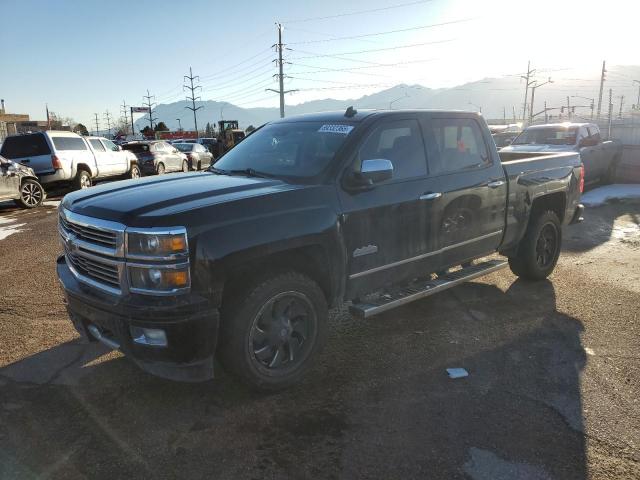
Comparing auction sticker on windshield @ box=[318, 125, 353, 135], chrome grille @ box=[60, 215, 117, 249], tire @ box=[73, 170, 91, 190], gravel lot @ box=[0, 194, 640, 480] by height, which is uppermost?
auction sticker on windshield @ box=[318, 125, 353, 135]

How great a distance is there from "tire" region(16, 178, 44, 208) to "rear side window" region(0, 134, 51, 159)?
156 centimetres

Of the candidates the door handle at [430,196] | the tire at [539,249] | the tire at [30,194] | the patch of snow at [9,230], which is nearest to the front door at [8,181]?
the tire at [30,194]

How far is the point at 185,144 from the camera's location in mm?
26656

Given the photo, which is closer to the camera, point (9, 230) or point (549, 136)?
point (9, 230)

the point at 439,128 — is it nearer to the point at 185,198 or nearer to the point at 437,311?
the point at 437,311

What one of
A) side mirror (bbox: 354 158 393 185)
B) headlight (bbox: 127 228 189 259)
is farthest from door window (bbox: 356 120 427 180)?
headlight (bbox: 127 228 189 259)

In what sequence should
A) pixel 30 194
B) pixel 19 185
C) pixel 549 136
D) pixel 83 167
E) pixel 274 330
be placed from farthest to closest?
1. pixel 83 167
2. pixel 549 136
3. pixel 30 194
4. pixel 19 185
5. pixel 274 330

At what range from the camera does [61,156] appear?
14.2m

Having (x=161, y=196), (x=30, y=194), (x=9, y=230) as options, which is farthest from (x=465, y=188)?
(x=30, y=194)

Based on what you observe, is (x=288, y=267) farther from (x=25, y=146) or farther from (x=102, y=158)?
(x=102, y=158)

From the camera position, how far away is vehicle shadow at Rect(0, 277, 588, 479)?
2805mm

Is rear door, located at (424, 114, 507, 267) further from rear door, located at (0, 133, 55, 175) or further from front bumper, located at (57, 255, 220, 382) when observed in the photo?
rear door, located at (0, 133, 55, 175)

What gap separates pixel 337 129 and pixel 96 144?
1435 centimetres

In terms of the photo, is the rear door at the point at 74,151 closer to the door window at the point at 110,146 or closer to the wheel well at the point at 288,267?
the door window at the point at 110,146
